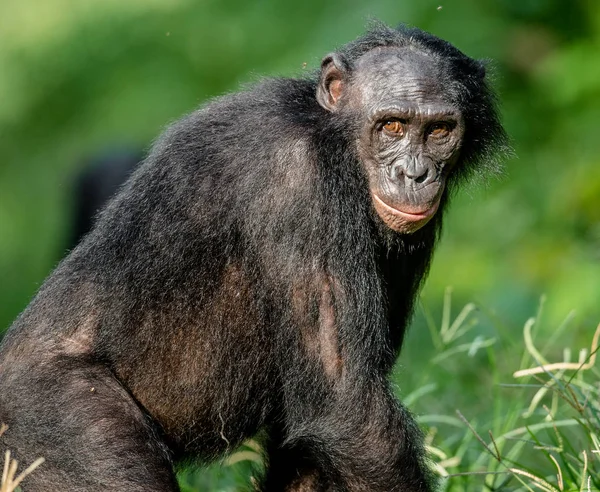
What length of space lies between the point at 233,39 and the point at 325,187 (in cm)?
1142

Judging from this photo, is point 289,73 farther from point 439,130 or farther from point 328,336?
point 328,336

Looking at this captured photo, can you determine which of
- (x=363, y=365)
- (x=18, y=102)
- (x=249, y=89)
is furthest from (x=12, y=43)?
(x=363, y=365)

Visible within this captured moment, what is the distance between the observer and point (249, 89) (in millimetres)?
6488

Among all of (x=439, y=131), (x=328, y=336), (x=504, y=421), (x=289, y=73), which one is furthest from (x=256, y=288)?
(x=289, y=73)

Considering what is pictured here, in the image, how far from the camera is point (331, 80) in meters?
6.21

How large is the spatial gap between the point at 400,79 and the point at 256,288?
4.51 ft

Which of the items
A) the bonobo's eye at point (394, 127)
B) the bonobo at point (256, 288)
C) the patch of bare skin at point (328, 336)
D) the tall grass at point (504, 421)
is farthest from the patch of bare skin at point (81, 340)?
the bonobo's eye at point (394, 127)

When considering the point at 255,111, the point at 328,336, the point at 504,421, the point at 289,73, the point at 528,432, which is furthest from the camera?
the point at 289,73

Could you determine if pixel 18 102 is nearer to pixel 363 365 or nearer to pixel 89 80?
pixel 89 80

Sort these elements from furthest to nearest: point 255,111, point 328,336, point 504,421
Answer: point 504,421 → point 255,111 → point 328,336

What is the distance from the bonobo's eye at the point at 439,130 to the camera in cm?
607

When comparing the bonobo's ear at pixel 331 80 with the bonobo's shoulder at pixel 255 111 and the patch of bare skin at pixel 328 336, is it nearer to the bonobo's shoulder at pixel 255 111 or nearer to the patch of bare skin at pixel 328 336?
the bonobo's shoulder at pixel 255 111

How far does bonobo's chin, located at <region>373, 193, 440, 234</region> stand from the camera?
19.2 feet

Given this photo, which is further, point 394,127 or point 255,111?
point 255,111
